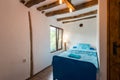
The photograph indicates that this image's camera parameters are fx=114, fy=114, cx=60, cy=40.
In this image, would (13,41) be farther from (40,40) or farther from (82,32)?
(82,32)

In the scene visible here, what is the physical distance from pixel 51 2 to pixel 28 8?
0.76 meters

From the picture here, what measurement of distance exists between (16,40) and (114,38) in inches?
93.5

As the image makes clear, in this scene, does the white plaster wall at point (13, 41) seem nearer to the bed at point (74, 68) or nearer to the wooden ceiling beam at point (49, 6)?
the wooden ceiling beam at point (49, 6)

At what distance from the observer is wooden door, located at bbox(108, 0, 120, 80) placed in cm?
165

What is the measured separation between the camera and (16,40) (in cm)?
302

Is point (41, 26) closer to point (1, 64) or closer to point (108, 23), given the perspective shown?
point (1, 64)

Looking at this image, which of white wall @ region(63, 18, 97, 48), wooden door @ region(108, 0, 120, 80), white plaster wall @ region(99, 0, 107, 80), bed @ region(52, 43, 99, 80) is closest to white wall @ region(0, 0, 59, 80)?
bed @ region(52, 43, 99, 80)

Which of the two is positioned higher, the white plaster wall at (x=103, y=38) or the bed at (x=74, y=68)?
the white plaster wall at (x=103, y=38)

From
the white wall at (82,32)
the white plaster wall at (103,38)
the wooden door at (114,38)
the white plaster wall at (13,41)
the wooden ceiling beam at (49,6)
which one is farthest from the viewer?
the white wall at (82,32)

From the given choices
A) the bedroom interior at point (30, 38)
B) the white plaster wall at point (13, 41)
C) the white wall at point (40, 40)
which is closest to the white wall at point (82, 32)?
the bedroom interior at point (30, 38)

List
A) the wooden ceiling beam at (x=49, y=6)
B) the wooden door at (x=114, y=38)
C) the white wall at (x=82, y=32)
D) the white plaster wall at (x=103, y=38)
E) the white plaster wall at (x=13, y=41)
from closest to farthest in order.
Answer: the wooden door at (x=114, y=38)
the white plaster wall at (x=103, y=38)
the white plaster wall at (x=13, y=41)
the wooden ceiling beam at (x=49, y=6)
the white wall at (x=82, y=32)

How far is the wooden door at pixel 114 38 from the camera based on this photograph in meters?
1.65

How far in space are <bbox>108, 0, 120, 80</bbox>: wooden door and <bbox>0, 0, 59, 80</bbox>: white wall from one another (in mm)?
2236

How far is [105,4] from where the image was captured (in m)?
1.76
